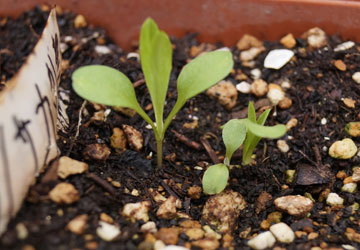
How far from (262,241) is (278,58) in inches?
27.5

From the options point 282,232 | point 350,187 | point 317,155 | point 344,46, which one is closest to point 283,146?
point 317,155

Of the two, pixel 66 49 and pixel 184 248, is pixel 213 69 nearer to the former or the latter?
pixel 184 248

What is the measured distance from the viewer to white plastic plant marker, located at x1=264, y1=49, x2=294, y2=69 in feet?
4.74

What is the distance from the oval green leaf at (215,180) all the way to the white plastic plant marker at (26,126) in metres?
0.37

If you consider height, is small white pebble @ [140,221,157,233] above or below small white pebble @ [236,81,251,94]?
below

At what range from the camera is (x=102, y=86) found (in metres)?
0.95

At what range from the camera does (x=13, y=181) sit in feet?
2.62

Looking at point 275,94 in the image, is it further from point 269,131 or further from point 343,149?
point 269,131

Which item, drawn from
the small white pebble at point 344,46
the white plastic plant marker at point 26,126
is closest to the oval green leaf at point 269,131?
the white plastic plant marker at point 26,126

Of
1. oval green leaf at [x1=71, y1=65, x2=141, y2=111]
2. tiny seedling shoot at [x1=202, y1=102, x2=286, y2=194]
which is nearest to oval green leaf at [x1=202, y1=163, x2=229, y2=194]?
tiny seedling shoot at [x1=202, y1=102, x2=286, y2=194]

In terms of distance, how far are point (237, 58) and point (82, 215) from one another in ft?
2.86

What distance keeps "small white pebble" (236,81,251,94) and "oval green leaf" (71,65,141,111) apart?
50 cm

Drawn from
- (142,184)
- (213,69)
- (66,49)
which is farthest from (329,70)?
(66,49)

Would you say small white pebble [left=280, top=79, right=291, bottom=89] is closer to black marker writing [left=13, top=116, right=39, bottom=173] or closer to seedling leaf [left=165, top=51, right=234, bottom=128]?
seedling leaf [left=165, top=51, right=234, bottom=128]
